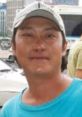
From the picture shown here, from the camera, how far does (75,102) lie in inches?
76.4

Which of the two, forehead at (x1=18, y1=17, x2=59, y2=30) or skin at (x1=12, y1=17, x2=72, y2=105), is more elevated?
forehead at (x1=18, y1=17, x2=59, y2=30)

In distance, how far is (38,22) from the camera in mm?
1968

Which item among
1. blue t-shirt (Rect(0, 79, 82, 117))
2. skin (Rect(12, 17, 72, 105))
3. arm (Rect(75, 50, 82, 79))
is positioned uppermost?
skin (Rect(12, 17, 72, 105))

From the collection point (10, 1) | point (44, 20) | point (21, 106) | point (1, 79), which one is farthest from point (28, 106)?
point (10, 1)

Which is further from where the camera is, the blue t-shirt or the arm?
the arm

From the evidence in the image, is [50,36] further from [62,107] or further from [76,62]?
[76,62]

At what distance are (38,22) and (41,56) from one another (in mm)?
165

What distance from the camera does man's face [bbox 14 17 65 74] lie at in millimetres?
1914

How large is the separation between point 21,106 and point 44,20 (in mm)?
433

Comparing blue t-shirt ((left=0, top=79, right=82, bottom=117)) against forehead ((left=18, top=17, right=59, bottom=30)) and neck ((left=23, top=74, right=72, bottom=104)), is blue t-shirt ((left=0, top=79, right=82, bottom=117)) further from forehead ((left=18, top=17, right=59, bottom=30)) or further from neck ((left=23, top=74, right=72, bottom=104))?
forehead ((left=18, top=17, right=59, bottom=30))

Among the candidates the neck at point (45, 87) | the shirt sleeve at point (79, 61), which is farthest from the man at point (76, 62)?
the neck at point (45, 87)

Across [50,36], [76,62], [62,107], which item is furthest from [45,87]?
[76,62]

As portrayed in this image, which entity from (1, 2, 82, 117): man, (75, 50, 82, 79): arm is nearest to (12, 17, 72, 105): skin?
(1, 2, 82, 117): man

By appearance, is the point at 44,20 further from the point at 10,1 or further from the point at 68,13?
the point at 10,1
